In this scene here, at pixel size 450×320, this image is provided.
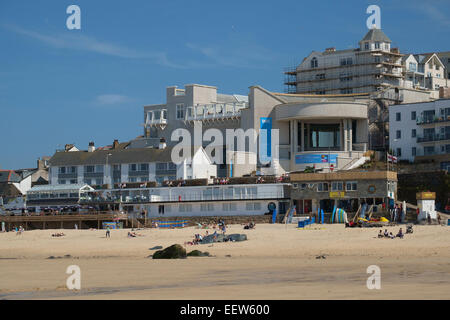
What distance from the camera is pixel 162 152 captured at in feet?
286

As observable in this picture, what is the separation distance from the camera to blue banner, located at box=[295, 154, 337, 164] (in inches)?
3199

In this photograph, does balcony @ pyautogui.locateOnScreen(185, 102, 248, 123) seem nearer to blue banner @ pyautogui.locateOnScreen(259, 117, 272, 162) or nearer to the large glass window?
blue banner @ pyautogui.locateOnScreen(259, 117, 272, 162)

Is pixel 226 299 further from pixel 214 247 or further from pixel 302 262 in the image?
pixel 214 247

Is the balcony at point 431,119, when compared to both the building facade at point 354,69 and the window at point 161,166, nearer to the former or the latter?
the building facade at point 354,69

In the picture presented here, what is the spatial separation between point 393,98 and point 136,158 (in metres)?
31.4

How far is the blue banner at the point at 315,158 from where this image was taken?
8125 centimetres

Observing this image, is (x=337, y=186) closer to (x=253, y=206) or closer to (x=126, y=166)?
(x=253, y=206)

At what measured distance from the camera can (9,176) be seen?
99250mm

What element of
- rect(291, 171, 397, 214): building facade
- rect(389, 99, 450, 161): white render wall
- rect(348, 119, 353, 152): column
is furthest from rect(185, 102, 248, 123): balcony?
rect(291, 171, 397, 214): building facade

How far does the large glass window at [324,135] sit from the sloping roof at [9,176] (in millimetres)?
39659

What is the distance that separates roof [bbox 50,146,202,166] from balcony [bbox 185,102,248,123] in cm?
817

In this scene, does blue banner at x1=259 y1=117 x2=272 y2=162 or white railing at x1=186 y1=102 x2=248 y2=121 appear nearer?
blue banner at x1=259 y1=117 x2=272 y2=162

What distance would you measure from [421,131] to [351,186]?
20013 millimetres
